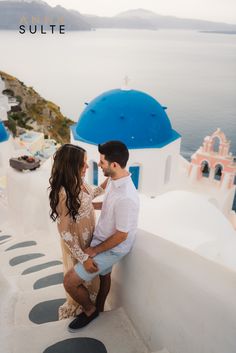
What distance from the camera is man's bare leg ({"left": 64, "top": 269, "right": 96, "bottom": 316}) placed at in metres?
2.35

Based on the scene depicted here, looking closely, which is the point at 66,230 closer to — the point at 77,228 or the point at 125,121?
the point at 77,228

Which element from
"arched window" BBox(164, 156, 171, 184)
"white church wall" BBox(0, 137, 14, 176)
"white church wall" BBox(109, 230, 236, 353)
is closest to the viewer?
"white church wall" BBox(109, 230, 236, 353)

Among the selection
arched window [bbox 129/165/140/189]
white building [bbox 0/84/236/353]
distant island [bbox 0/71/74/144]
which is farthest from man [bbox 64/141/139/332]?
distant island [bbox 0/71/74/144]

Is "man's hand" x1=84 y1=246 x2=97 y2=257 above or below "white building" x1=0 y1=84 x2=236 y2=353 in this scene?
above

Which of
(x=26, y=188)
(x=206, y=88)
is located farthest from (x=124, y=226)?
(x=206, y=88)

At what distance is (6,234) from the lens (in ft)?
16.5

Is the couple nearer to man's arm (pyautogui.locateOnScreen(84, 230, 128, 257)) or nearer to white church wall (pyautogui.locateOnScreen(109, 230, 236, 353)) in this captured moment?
man's arm (pyautogui.locateOnScreen(84, 230, 128, 257))

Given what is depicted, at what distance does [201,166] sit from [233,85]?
62766 millimetres

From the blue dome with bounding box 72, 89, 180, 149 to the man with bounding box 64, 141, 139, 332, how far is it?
495 centimetres

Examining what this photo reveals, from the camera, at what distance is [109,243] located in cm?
225

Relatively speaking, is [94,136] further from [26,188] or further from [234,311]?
[234,311]

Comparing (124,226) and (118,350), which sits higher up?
(124,226)

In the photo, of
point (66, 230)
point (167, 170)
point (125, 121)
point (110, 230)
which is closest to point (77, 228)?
point (66, 230)

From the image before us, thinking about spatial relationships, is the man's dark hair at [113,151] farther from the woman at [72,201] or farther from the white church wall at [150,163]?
the white church wall at [150,163]
